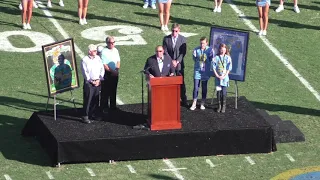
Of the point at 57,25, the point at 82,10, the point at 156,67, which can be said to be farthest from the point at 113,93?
the point at 82,10

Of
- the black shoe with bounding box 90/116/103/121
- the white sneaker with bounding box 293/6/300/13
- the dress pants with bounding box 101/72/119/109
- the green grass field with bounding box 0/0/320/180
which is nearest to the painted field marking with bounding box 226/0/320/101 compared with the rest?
the green grass field with bounding box 0/0/320/180

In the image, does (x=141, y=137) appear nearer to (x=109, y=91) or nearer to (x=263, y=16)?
(x=109, y=91)

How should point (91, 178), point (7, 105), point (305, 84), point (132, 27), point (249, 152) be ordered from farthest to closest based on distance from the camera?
point (132, 27), point (305, 84), point (7, 105), point (249, 152), point (91, 178)

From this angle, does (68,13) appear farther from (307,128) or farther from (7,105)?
(307,128)

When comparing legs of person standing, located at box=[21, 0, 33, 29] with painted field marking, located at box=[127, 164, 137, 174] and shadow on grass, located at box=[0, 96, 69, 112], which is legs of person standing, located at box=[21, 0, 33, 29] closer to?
shadow on grass, located at box=[0, 96, 69, 112]

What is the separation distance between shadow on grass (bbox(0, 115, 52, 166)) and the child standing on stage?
3600 millimetres

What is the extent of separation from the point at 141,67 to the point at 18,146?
5.25 meters

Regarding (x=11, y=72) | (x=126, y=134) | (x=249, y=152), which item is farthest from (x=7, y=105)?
(x=249, y=152)

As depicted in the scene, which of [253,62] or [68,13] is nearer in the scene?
[253,62]

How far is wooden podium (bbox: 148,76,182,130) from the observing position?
2169 cm

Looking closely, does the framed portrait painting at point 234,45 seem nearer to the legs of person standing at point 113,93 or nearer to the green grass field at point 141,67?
the green grass field at point 141,67

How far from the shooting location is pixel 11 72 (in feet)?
86.6

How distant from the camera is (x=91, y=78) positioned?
877 inches

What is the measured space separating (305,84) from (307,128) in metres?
2.68
